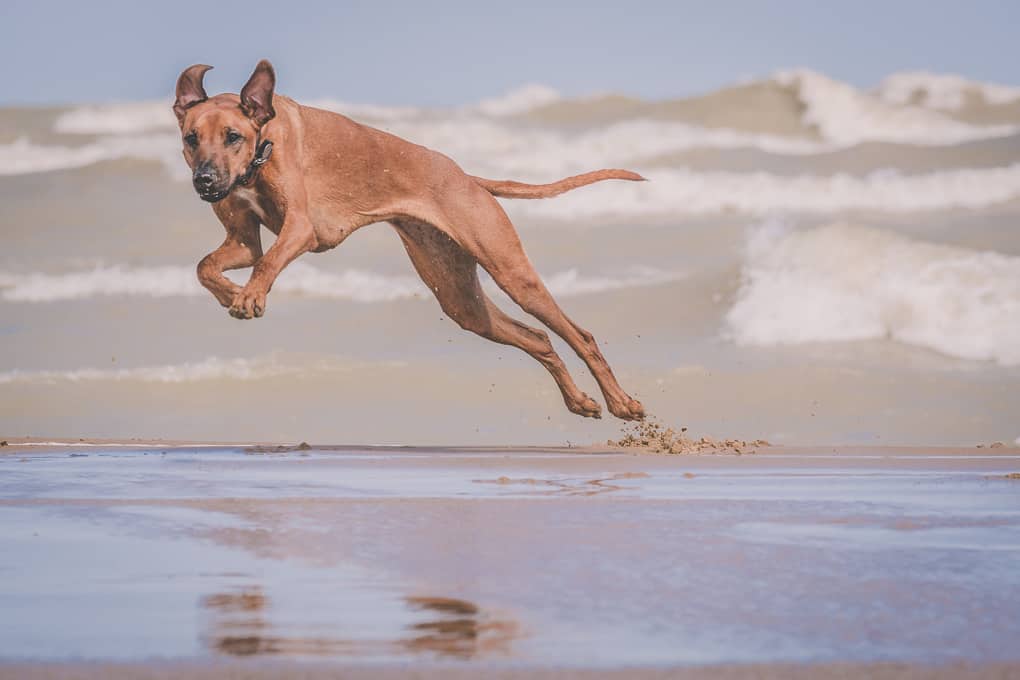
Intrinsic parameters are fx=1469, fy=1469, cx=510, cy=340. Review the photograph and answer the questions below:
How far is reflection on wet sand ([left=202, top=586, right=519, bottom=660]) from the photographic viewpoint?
316 cm

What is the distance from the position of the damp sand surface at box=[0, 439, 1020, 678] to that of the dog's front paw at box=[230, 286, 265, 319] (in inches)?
37.4

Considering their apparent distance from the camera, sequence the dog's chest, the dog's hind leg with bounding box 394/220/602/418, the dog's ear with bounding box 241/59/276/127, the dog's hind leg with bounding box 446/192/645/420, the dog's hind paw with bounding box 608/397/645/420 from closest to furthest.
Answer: the dog's ear with bounding box 241/59/276/127
the dog's chest
the dog's hind leg with bounding box 446/192/645/420
the dog's hind leg with bounding box 394/220/602/418
the dog's hind paw with bounding box 608/397/645/420

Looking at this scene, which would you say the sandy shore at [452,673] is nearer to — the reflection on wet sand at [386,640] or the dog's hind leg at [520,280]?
the reflection on wet sand at [386,640]

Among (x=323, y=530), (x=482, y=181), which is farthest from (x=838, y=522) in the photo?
(x=482, y=181)

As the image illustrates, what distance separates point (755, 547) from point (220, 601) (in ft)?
6.49

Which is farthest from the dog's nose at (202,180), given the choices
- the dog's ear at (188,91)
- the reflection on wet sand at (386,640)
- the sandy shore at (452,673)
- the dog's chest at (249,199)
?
the sandy shore at (452,673)

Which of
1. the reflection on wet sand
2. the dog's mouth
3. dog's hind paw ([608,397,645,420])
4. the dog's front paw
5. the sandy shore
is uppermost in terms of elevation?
the dog's mouth

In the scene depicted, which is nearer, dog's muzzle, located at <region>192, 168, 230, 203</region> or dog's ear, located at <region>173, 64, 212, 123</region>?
dog's muzzle, located at <region>192, 168, 230, 203</region>

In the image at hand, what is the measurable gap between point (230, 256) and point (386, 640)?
256 inches

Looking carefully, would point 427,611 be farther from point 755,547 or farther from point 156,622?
point 755,547

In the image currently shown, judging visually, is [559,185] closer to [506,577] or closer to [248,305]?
[248,305]

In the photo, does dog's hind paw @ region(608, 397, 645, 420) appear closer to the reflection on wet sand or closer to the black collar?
the black collar

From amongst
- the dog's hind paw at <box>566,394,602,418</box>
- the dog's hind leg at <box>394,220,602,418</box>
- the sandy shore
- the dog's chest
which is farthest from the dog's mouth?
the sandy shore

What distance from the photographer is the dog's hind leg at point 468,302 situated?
10844mm
